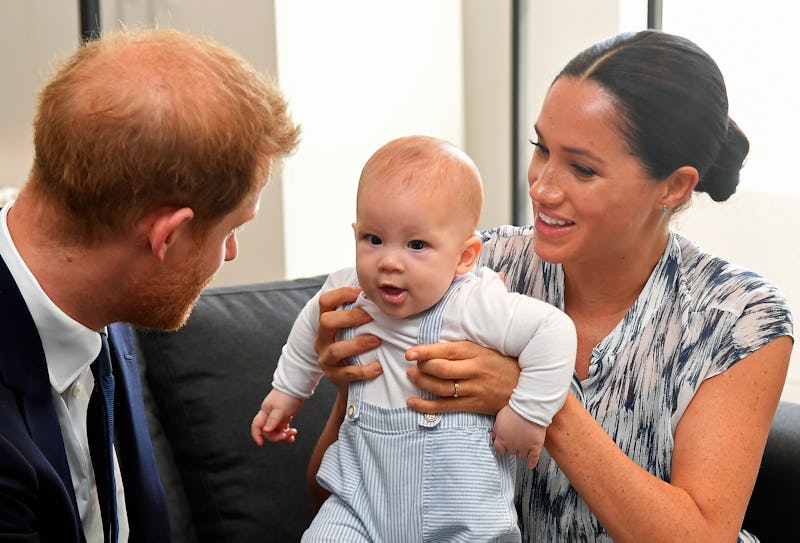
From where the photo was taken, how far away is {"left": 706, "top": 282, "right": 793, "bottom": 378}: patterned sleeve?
1594 mm

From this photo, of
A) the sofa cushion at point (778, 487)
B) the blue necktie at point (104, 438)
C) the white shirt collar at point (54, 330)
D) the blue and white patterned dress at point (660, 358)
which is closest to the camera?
the white shirt collar at point (54, 330)

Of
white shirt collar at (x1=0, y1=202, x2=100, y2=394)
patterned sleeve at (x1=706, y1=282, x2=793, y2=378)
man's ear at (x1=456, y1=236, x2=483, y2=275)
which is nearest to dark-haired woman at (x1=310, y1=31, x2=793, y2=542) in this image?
patterned sleeve at (x1=706, y1=282, x2=793, y2=378)

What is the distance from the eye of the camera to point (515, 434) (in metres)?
1.43

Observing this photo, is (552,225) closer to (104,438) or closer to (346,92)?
(104,438)

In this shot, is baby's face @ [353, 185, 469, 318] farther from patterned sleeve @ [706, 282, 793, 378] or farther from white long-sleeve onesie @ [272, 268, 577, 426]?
patterned sleeve @ [706, 282, 793, 378]

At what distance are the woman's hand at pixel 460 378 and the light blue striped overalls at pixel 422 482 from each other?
0.07 ft

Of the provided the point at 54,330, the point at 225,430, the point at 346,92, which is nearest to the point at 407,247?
the point at 54,330

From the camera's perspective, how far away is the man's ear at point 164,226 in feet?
4.37

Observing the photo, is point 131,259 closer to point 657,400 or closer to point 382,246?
point 382,246

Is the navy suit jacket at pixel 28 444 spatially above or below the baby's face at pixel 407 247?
below

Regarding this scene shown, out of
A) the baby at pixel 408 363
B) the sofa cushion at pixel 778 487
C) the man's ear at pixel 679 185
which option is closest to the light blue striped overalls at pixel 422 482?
the baby at pixel 408 363

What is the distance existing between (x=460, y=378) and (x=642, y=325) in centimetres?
43

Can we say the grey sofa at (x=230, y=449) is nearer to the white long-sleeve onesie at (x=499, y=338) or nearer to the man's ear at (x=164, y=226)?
the white long-sleeve onesie at (x=499, y=338)

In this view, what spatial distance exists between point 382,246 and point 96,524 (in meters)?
0.62
